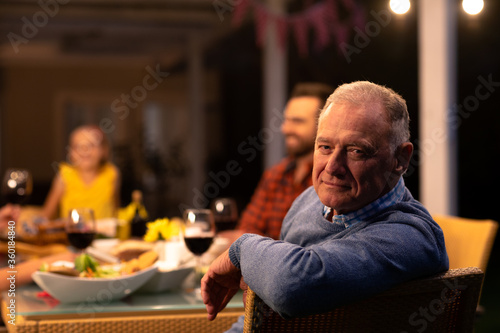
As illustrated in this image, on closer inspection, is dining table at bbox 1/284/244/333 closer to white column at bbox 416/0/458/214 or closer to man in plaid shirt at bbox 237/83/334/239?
man in plaid shirt at bbox 237/83/334/239

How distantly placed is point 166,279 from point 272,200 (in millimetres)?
1398

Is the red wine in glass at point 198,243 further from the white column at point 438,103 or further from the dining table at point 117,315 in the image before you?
the white column at point 438,103

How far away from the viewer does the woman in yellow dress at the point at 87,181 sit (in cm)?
445

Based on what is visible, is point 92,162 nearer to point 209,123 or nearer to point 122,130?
point 209,123

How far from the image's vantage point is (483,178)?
403 cm

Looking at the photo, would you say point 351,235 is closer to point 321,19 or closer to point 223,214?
point 223,214

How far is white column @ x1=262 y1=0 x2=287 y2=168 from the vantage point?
643cm

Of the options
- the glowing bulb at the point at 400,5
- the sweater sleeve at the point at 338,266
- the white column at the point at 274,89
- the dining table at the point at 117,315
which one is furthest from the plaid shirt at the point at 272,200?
the white column at the point at 274,89

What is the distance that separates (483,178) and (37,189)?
895cm

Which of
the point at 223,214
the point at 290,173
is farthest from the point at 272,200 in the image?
the point at 223,214

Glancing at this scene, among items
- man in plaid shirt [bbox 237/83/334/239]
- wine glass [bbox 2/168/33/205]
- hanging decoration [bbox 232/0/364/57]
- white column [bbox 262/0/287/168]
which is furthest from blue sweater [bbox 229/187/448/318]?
white column [bbox 262/0/287/168]

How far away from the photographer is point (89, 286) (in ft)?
5.21

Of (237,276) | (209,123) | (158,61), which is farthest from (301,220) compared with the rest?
(158,61)

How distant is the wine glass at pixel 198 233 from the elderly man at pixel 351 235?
1.95 ft
